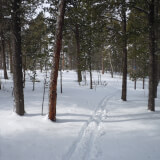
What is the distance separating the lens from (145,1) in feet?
27.0

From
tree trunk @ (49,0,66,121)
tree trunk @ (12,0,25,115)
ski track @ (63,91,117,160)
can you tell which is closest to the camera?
ski track @ (63,91,117,160)

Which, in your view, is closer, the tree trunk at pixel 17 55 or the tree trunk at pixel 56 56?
the tree trunk at pixel 56 56

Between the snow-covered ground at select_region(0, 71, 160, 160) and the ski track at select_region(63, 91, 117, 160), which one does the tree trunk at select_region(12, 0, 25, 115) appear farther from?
the ski track at select_region(63, 91, 117, 160)

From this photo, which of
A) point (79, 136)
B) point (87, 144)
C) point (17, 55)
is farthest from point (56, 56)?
point (87, 144)

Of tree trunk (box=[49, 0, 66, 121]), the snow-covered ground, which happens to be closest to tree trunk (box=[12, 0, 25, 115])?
the snow-covered ground

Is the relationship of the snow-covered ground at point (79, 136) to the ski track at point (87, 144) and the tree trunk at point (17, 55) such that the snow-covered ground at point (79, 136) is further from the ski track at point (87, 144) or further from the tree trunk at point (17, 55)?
the tree trunk at point (17, 55)

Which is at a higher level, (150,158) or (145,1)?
(145,1)

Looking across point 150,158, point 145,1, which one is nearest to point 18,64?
point 150,158

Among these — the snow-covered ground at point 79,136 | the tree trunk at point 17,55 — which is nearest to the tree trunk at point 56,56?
the snow-covered ground at point 79,136

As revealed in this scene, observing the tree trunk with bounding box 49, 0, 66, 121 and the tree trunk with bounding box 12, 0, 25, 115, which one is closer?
the tree trunk with bounding box 49, 0, 66, 121

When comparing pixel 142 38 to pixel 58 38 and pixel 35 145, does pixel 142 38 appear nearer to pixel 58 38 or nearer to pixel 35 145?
pixel 58 38

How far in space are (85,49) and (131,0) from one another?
838cm

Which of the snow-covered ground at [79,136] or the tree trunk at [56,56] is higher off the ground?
the tree trunk at [56,56]

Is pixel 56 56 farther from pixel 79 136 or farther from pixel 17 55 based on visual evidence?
pixel 79 136
